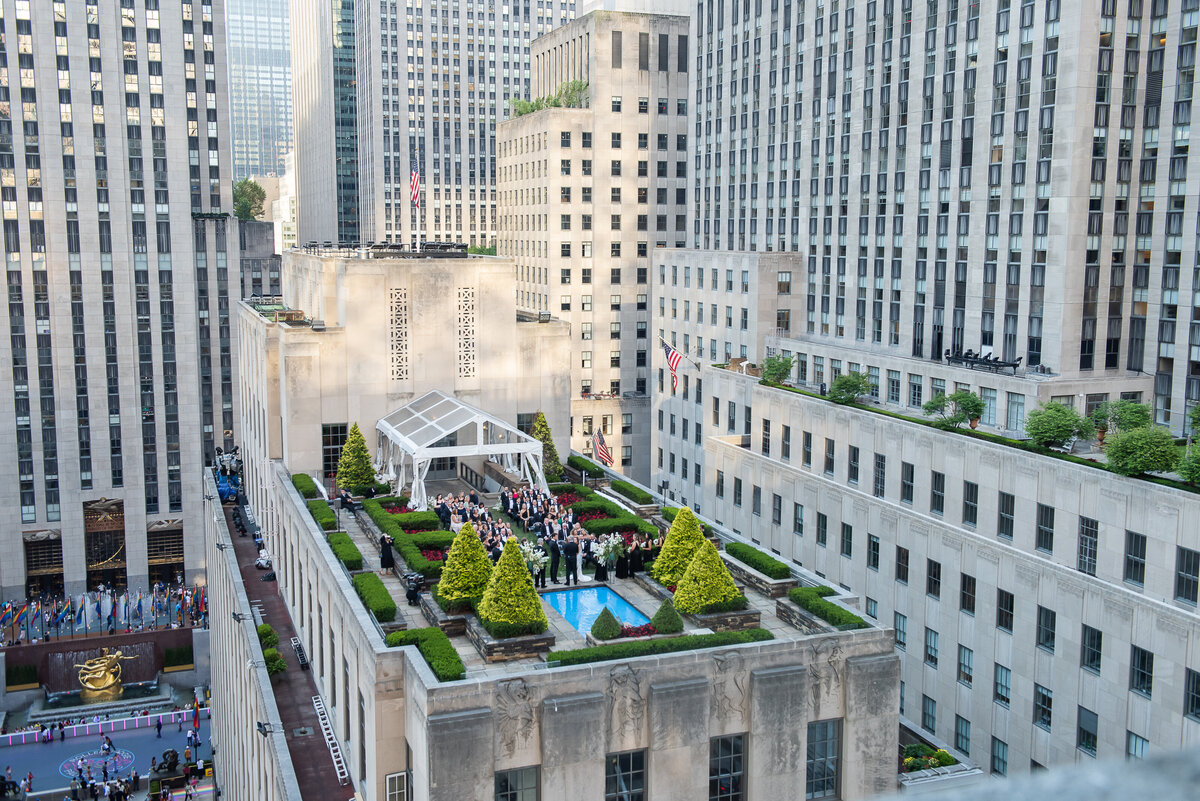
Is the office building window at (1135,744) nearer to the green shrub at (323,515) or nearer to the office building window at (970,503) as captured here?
the office building window at (970,503)

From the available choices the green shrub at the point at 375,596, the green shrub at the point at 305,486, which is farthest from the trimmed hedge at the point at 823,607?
the green shrub at the point at 305,486

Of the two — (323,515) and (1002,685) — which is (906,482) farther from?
(323,515)

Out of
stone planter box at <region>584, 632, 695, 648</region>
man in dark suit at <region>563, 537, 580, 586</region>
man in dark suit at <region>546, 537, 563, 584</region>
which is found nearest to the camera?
stone planter box at <region>584, 632, 695, 648</region>

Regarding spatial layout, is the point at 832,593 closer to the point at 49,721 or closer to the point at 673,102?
the point at 49,721

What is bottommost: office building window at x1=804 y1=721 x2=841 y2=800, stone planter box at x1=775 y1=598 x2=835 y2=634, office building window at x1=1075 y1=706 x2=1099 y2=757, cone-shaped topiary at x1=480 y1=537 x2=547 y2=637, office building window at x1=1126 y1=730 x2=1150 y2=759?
office building window at x1=1075 y1=706 x2=1099 y2=757

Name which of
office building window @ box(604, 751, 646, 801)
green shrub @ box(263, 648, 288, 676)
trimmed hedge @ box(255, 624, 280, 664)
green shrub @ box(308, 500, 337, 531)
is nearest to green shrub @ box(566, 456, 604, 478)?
green shrub @ box(308, 500, 337, 531)

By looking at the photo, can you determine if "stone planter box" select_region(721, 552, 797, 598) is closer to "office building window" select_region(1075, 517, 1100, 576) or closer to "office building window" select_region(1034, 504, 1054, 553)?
"office building window" select_region(1075, 517, 1100, 576)

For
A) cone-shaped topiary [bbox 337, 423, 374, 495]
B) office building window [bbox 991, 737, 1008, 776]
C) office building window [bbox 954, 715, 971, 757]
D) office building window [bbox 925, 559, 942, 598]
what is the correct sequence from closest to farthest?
office building window [bbox 991, 737, 1008, 776] < office building window [bbox 954, 715, 971, 757] < cone-shaped topiary [bbox 337, 423, 374, 495] < office building window [bbox 925, 559, 942, 598]
